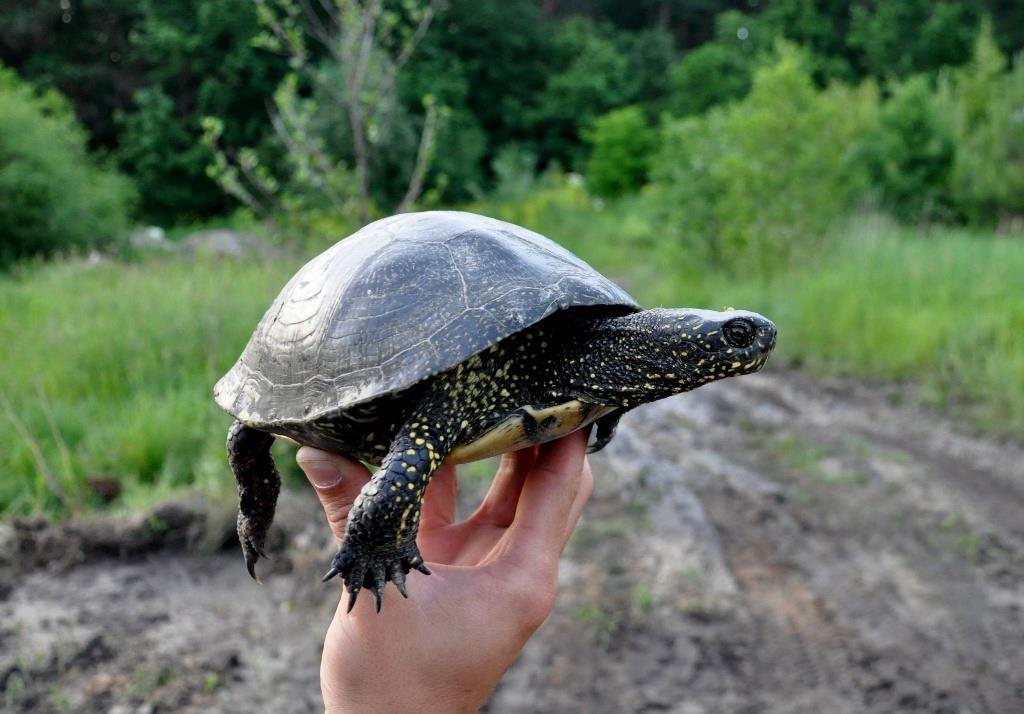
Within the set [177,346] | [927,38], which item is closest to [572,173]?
[927,38]

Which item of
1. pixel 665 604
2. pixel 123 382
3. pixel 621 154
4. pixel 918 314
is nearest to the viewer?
pixel 665 604

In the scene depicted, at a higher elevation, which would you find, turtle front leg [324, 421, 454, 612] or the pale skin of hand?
turtle front leg [324, 421, 454, 612]

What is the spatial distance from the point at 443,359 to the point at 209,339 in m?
4.17

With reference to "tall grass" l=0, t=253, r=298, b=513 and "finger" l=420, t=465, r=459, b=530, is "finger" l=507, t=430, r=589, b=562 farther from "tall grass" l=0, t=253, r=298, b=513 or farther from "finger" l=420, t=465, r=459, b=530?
"tall grass" l=0, t=253, r=298, b=513

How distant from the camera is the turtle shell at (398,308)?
161 cm

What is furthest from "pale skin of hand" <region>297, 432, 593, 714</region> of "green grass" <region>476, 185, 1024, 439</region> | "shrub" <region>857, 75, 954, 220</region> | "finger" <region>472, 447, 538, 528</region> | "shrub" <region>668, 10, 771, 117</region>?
"shrub" <region>668, 10, 771, 117</region>

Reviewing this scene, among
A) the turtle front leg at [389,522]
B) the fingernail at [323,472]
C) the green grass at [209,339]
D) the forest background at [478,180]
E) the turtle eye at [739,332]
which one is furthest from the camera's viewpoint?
the forest background at [478,180]

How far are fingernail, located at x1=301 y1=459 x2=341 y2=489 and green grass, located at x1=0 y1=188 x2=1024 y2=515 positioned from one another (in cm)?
274

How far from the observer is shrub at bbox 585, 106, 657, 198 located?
2378cm

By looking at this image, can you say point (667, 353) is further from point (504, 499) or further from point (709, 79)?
point (709, 79)

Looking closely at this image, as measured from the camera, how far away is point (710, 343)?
5.26 feet

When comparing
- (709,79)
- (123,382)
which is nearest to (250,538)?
(123,382)

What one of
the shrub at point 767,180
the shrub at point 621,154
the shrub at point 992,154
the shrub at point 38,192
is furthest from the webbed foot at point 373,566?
the shrub at point 621,154

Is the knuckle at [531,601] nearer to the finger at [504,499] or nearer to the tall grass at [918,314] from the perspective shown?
the finger at [504,499]
